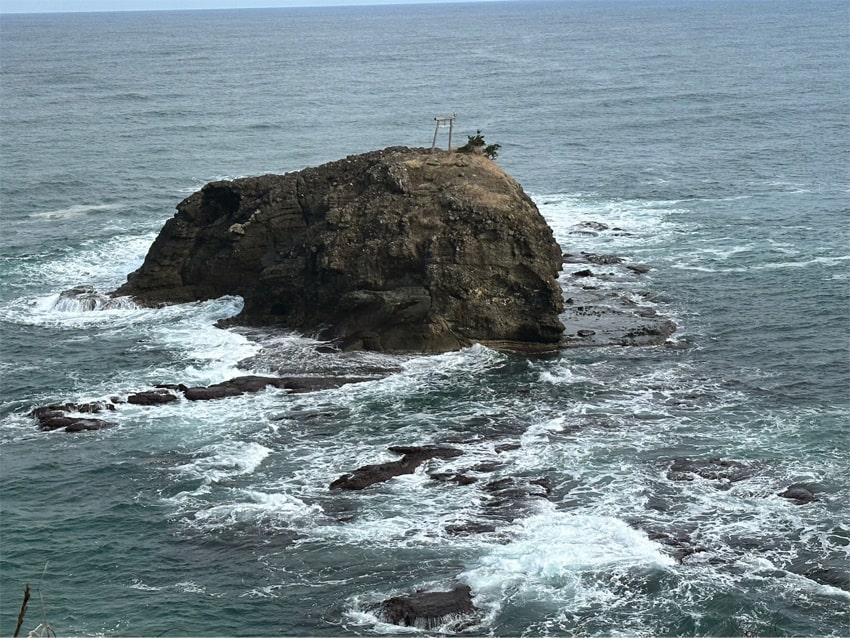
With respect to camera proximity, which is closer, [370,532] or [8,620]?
[8,620]

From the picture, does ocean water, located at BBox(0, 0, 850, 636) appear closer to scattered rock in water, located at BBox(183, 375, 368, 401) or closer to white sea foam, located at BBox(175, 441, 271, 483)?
white sea foam, located at BBox(175, 441, 271, 483)

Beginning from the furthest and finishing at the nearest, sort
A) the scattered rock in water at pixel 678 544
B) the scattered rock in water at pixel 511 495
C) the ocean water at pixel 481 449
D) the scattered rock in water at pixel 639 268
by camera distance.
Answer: the scattered rock in water at pixel 639 268
the scattered rock in water at pixel 511 495
the scattered rock in water at pixel 678 544
the ocean water at pixel 481 449

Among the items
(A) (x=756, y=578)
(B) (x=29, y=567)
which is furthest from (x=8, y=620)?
(A) (x=756, y=578)

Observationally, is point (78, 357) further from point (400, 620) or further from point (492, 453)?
point (400, 620)

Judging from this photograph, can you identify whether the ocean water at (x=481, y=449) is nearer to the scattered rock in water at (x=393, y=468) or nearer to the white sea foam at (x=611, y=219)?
the white sea foam at (x=611, y=219)

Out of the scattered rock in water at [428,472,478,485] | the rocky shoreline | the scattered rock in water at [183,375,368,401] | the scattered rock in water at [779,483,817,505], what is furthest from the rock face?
the scattered rock in water at [779,483,817,505]

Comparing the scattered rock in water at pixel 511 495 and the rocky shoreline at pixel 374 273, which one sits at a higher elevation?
the rocky shoreline at pixel 374 273

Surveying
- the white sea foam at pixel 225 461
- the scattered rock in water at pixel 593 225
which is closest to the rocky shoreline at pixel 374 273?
the white sea foam at pixel 225 461
